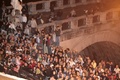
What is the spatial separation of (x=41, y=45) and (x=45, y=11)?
11.1ft

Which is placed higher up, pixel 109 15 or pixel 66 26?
pixel 66 26

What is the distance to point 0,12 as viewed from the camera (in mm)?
19703

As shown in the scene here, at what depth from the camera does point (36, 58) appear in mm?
16625

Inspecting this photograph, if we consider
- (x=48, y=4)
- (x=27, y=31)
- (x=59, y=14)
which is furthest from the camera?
(x=48, y=4)

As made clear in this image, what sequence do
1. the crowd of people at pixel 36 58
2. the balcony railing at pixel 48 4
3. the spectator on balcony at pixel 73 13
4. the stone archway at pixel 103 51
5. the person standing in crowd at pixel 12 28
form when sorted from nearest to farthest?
1. the crowd of people at pixel 36 58
2. the person standing in crowd at pixel 12 28
3. the balcony railing at pixel 48 4
4. the spectator on balcony at pixel 73 13
5. the stone archway at pixel 103 51

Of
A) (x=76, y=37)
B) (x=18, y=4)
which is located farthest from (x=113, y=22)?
(x=18, y=4)

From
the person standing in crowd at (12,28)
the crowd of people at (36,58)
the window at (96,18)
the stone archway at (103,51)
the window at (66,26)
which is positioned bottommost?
the stone archway at (103,51)

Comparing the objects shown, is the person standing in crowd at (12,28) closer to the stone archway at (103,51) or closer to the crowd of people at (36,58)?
the crowd of people at (36,58)

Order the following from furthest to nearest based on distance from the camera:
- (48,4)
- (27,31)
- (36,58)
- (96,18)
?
1. (96,18)
2. (48,4)
3. (27,31)
4. (36,58)

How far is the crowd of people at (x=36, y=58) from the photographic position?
1570 cm

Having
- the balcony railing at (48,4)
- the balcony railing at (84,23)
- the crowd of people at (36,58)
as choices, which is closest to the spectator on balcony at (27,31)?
the crowd of people at (36,58)

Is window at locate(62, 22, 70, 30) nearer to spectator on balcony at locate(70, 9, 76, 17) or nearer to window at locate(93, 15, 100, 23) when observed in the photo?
spectator on balcony at locate(70, 9, 76, 17)

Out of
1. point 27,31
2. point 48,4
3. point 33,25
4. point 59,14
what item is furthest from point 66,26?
point 27,31

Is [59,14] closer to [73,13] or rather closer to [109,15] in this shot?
[73,13]
